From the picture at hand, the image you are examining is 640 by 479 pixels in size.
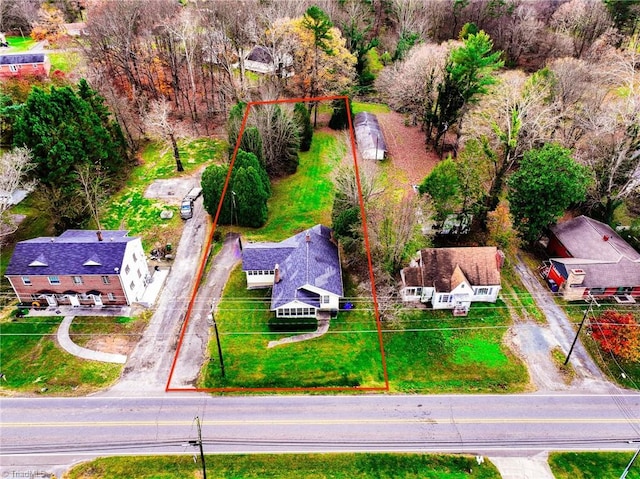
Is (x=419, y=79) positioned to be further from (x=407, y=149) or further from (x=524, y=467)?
(x=524, y=467)

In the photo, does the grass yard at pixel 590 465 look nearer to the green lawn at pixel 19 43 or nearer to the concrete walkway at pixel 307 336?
the concrete walkway at pixel 307 336

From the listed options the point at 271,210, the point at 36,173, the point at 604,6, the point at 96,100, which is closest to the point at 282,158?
the point at 271,210

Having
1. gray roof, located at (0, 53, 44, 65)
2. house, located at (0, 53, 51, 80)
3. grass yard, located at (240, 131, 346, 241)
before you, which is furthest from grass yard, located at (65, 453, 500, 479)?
gray roof, located at (0, 53, 44, 65)

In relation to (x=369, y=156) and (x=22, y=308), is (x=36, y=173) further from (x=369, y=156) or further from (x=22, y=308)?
(x=369, y=156)

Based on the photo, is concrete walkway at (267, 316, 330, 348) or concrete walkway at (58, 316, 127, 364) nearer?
concrete walkway at (58, 316, 127, 364)

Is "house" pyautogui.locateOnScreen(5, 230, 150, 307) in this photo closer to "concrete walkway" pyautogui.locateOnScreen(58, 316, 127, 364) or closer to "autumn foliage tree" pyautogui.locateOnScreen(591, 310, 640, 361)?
"concrete walkway" pyautogui.locateOnScreen(58, 316, 127, 364)

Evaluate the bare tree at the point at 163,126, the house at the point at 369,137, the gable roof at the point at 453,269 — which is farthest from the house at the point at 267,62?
the gable roof at the point at 453,269

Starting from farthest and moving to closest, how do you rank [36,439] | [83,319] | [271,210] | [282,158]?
[282,158] < [271,210] < [83,319] < [36,439]
